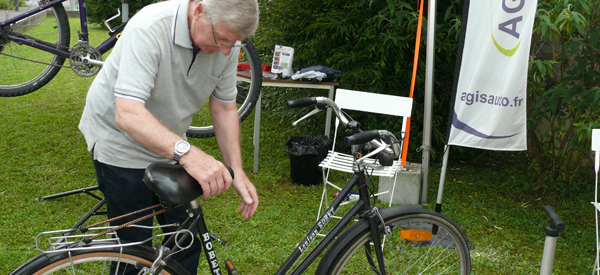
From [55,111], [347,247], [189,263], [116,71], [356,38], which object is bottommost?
[55,111]

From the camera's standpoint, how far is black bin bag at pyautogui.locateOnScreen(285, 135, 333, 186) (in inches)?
158

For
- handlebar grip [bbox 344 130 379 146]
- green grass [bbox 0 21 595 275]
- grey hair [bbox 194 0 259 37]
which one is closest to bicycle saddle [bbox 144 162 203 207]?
grey hair [bbox 194 0 259 37]

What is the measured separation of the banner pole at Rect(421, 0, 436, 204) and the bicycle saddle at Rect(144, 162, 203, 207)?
2.45 metres

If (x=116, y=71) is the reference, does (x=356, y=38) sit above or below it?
below

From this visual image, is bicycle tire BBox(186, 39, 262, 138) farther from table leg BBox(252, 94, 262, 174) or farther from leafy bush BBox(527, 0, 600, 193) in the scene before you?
leafy bush BBox(527, 0, 600, 193)

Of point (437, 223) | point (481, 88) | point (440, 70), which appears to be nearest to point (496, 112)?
point (481, 88)

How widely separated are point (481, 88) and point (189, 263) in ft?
7.08

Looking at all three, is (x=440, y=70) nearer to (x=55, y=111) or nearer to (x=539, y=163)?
(x=539, y=163)

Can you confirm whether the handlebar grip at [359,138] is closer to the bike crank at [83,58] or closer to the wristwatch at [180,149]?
the wristwatch at [180,149]

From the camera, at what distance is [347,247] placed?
1.79 m

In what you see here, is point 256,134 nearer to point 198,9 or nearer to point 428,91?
point 428,91

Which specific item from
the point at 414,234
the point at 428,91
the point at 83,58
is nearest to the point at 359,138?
the point at 414,234

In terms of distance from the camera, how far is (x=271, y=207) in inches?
143

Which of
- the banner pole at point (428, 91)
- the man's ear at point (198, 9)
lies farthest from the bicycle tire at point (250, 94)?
the man's ear at point (198, 9)
